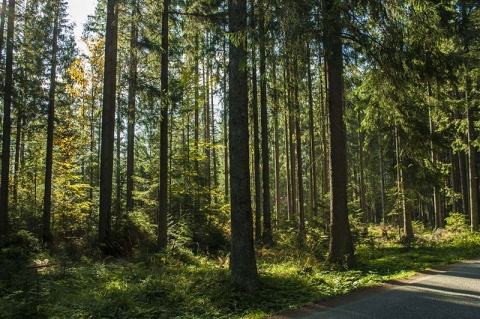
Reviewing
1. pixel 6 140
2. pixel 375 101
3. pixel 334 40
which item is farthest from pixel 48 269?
pixel 375 101

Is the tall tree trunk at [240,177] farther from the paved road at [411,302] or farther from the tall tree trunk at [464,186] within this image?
the tall tree trunk at [464,186]

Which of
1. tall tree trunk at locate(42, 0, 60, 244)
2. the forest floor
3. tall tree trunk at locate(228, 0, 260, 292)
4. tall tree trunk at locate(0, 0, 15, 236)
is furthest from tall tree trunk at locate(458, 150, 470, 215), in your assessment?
tall tree trunk at locate(0, 0, 15, 236)

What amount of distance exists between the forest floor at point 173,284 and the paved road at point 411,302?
1.57ft

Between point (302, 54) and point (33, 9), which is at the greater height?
point (33, 9)

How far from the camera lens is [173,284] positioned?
724 centimetres

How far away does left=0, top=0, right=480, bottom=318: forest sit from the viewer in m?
7.21

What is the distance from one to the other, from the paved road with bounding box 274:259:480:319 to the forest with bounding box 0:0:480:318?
519 millimetres

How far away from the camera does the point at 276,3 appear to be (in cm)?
762

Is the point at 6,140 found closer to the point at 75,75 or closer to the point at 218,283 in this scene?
the point at 75,75

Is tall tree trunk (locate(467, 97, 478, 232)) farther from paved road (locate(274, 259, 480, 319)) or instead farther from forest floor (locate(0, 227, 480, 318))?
paved road (locate(274, 259, 480, 319))

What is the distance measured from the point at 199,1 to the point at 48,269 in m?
10.6

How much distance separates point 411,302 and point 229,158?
4.48 m

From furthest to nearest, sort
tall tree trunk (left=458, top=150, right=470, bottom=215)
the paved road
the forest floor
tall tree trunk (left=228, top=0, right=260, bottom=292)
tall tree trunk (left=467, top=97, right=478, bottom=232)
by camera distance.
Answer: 1. tall tree trunk (left=458, top=150, right=470, bottom=215)
2. tall tree trunk (left=467, top=97, right=478, bottom=232)
3. tall tree trunk (left=228, top=0, right=260, bottom=292)
4. the forest floor
5. the paved road

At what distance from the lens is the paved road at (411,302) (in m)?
5.43
